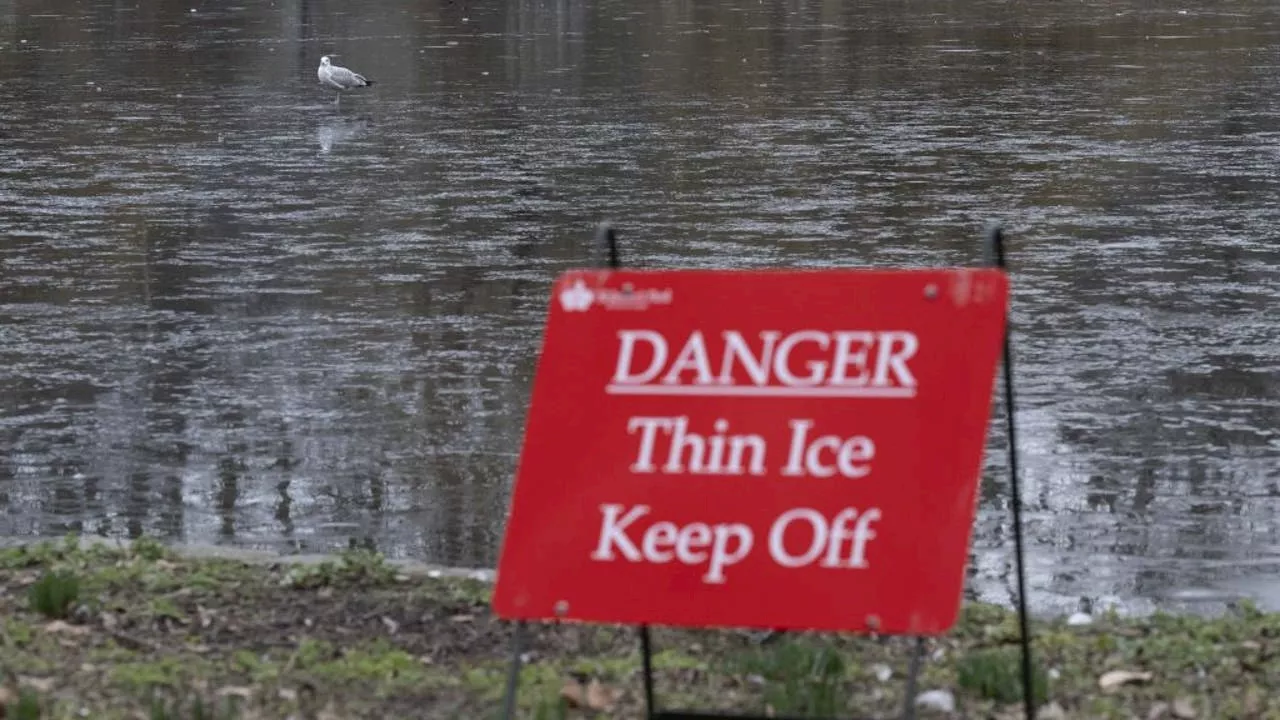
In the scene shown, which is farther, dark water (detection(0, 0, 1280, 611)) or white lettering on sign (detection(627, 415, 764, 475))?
dark water (detection(0, 0, 1280, 611))

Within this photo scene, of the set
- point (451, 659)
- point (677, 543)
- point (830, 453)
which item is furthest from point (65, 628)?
point (830, 453)

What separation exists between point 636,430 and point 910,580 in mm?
715

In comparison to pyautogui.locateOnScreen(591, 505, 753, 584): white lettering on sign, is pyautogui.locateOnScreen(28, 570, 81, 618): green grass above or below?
below

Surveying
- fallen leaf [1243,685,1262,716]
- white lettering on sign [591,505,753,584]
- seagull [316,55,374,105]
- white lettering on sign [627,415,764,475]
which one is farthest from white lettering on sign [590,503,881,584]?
seagull [316,55,374,105]

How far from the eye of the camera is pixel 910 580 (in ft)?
15.1

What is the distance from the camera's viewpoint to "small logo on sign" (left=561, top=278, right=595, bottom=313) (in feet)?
16.3

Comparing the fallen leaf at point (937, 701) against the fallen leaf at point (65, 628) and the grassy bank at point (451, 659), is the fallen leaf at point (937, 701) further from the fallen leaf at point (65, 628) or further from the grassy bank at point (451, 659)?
the fallen leaf at point (65, 628)

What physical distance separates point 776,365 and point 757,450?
0.66 ft

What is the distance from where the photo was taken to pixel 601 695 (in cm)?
574

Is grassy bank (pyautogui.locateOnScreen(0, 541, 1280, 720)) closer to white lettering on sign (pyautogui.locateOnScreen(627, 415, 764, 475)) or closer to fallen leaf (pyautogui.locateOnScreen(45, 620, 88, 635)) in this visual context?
fallen leaf (pyautogui.locateOnScreen(45, 620, 88, 635))

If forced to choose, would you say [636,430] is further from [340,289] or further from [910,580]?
[340,289]

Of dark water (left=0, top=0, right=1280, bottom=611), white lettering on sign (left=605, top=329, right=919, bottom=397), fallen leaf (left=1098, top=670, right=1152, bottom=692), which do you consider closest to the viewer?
white lettering on sign (left=605, top=329, right=919, bottom=397)

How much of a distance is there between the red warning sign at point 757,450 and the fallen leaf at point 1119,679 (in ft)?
4.71

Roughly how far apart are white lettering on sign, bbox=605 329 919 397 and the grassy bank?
0.92 metres
